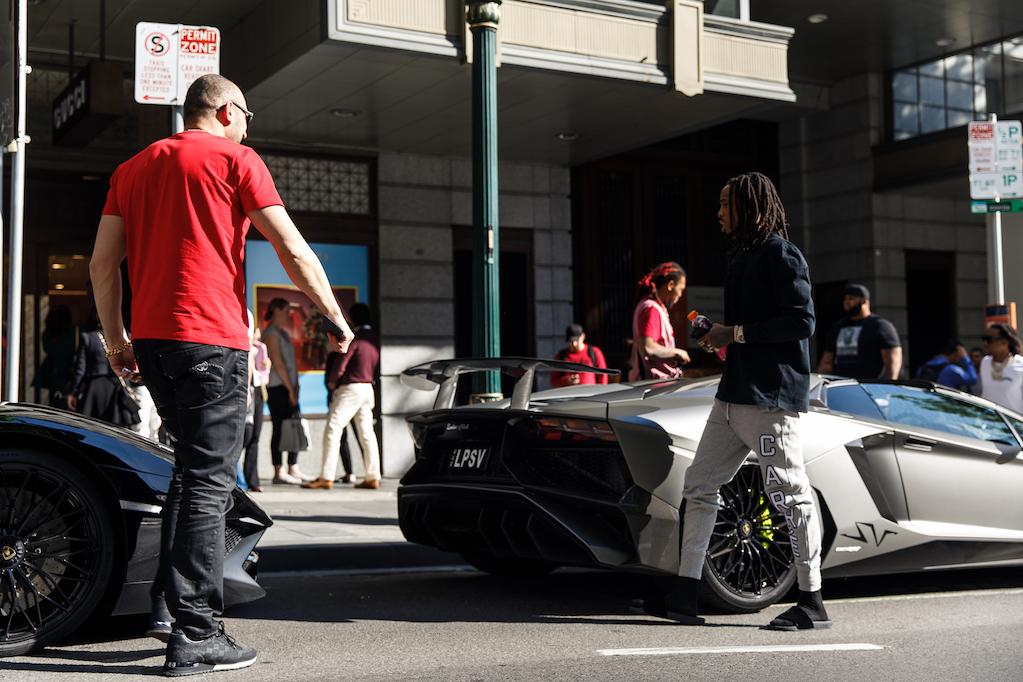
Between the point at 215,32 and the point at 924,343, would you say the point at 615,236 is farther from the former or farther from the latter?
the point at 215,32

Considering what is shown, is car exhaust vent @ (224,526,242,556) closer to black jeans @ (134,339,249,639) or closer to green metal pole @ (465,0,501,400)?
black jeans @ (134,339,249,639)

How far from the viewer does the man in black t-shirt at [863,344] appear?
9.00m

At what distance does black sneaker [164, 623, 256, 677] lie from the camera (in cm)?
399

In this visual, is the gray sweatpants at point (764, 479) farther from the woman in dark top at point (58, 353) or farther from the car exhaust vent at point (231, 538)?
the woman in dark top at point (58, 353)

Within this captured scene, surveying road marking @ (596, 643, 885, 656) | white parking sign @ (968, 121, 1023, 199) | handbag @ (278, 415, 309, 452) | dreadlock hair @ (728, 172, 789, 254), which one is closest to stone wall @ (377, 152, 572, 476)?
handbag @ (278, 415, 309, 452)

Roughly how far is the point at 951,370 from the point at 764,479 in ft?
29.1

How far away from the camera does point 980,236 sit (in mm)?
19078

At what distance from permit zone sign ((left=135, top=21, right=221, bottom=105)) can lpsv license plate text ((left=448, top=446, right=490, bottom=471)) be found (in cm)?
271

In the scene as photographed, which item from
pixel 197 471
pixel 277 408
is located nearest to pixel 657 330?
pixel 197 471

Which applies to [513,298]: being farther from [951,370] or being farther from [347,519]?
[347,519]

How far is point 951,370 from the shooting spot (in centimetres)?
1324

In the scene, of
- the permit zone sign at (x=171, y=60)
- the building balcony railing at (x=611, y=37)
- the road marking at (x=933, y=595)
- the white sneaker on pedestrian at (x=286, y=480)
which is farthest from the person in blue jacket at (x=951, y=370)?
the permit zone sign at (x=171, y=60)

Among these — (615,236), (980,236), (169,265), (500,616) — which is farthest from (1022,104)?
(169,265)

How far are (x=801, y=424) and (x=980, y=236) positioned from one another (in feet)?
48.5
